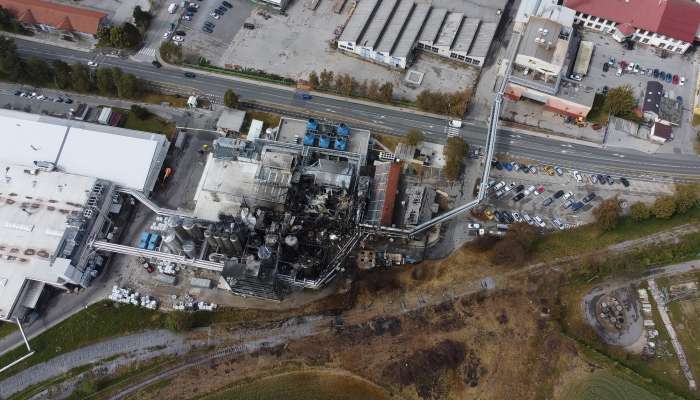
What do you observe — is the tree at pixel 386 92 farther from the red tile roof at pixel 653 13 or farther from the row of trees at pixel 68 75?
the row of trees at pixel 68 75

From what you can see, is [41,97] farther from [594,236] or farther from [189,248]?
[594,236]

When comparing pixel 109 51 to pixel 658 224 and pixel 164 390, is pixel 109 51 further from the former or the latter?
pixel 658 224

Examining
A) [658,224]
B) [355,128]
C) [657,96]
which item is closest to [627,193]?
[658,224]

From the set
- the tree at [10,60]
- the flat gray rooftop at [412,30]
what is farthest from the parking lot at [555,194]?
the tree at [10,60]

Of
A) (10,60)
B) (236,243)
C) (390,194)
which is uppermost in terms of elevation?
(10,60)

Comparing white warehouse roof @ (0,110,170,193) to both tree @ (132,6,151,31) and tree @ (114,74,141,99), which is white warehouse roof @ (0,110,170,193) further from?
tree @ (132,6,151,31)

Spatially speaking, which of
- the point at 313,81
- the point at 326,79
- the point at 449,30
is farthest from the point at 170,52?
the point at 449,30
